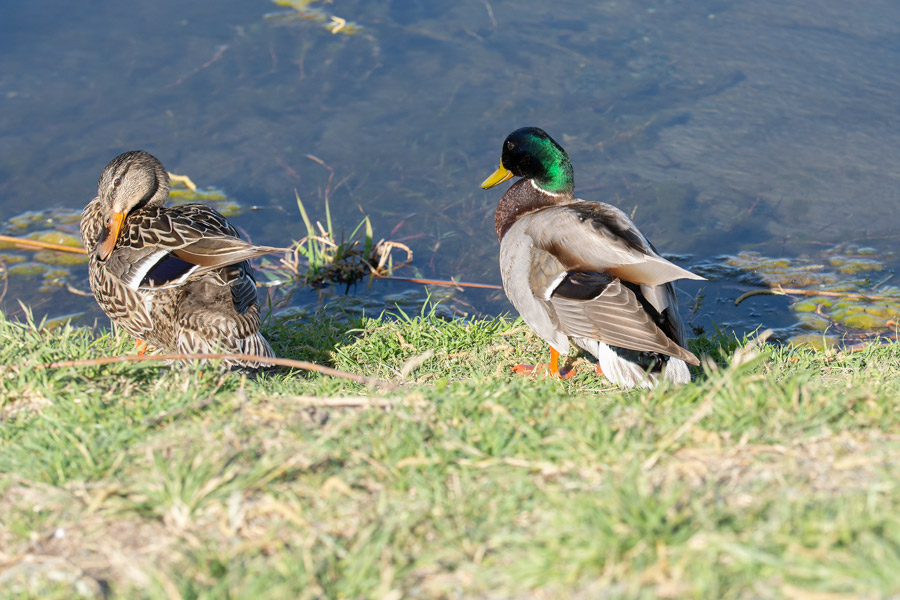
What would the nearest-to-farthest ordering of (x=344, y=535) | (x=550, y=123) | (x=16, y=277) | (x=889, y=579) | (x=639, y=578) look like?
1. (x=889, y=579)
2. (x=639, y=578)
3. (x=344, y=535)
4. (x=16, y=277)
5. (x=550, y=123)

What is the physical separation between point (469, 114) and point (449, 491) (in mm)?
5673

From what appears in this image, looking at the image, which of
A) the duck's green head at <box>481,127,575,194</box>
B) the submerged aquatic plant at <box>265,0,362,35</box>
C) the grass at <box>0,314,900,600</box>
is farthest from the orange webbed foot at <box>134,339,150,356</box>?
the submerged aquatic plant at <box>265,0,362,35</box>

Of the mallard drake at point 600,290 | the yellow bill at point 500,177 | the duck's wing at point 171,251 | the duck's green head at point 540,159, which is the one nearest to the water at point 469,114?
the yellow bill at point 500,177

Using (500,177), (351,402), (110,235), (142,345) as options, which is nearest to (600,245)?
(500,177)

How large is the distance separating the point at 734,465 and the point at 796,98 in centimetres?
624

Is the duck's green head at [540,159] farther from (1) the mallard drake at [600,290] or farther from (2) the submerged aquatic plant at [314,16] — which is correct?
(2) the submerged aquatic plant at [314,16]

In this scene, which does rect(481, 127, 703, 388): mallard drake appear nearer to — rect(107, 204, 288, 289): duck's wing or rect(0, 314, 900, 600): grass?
rect(0, 314, 900, 600): grass

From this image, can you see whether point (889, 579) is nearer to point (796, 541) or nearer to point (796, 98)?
point (796, 541)

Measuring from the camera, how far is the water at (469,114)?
6480mm

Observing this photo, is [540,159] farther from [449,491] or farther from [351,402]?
[449,491]

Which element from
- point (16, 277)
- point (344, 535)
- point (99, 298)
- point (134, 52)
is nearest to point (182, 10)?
point (134, 52)

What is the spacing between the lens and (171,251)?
13.1 ft

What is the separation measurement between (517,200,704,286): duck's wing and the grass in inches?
33.0

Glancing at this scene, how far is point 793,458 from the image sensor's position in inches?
90.0
